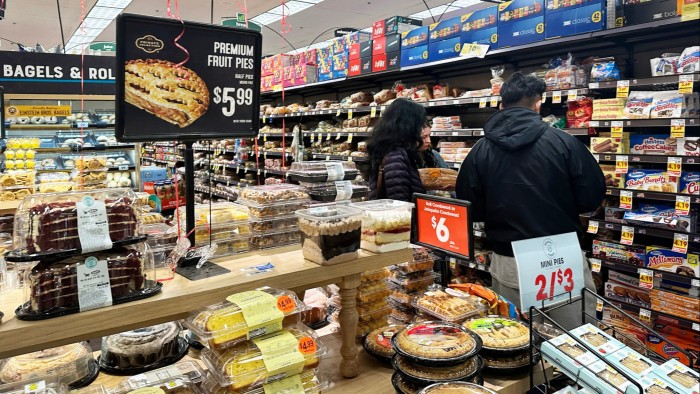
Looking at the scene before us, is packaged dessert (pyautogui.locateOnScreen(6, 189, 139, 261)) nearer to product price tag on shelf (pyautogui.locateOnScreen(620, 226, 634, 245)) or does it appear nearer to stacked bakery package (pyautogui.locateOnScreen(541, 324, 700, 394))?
stacked bakery package (pyautogui.locateOnScreen(541, 324, 700, 394))

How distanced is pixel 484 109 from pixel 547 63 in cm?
86

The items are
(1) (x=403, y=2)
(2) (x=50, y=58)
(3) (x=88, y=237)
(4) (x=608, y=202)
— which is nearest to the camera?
(3) (x=88, y=237)

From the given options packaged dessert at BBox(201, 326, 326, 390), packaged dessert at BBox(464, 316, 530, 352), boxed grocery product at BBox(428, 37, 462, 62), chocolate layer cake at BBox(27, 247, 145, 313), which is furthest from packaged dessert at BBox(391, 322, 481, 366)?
boxed grocery product at BBox(428, 37, 462, 62)

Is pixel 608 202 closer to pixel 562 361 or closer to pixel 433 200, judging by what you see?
pixel 433 200

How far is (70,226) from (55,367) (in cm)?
62

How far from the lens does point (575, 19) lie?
3688 millimetres

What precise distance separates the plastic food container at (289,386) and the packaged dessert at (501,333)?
597 millimetres

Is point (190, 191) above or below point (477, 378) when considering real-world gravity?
above

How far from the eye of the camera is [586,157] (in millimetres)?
2738

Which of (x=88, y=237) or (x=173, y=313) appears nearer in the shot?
(x=88, y=237)

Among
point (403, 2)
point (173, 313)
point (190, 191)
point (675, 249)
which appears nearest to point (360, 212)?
point (190, 191)

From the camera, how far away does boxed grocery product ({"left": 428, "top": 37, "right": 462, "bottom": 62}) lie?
4.70 m

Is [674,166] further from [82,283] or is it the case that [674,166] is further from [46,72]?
[46,72]

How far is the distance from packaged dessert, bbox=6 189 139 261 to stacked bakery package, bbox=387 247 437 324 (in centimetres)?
118
